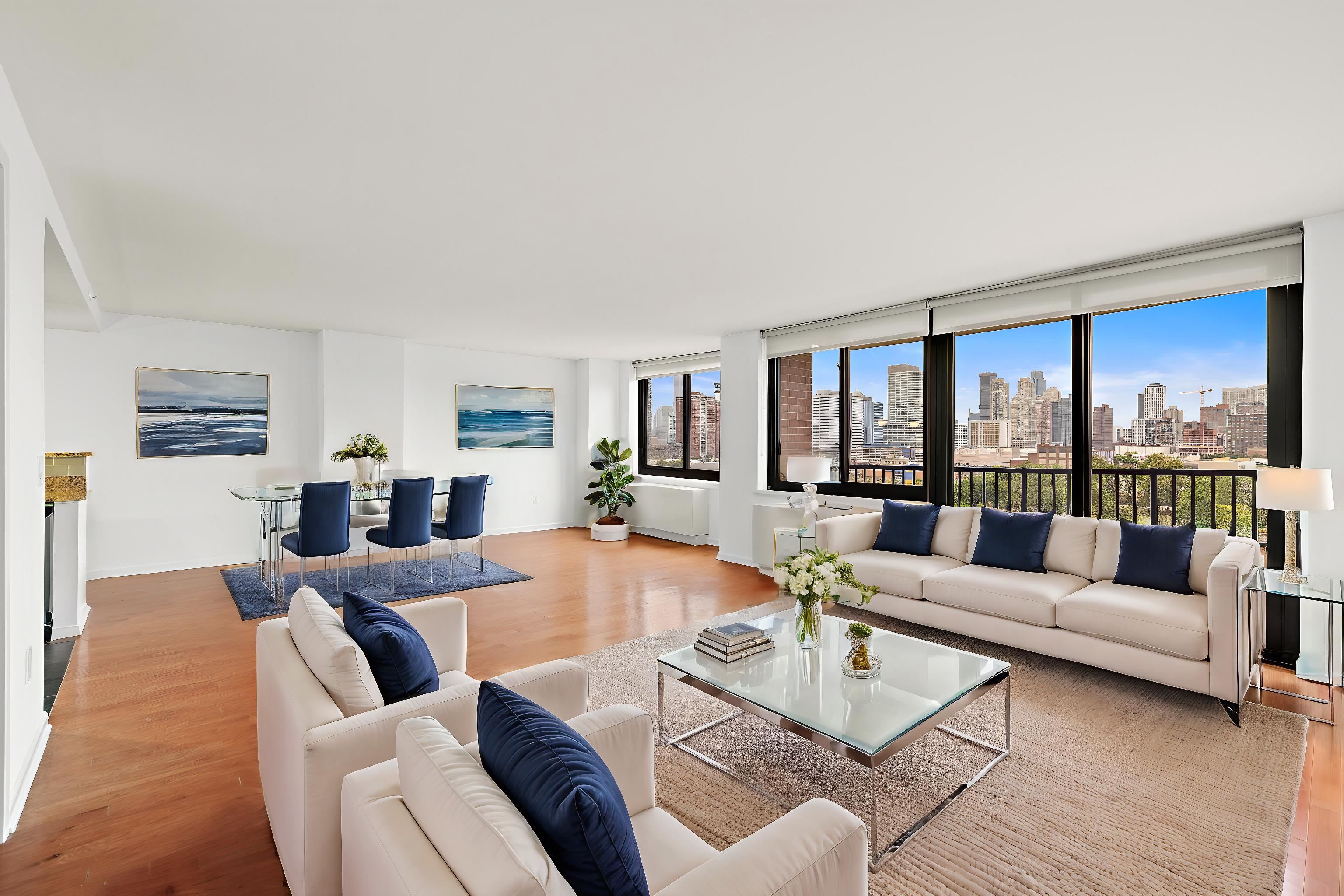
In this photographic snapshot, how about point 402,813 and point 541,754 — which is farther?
point 402,813

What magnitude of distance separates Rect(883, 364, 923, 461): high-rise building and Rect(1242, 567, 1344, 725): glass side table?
2485mm

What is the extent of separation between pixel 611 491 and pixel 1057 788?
639cm

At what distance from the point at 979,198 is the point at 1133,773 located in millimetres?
2438

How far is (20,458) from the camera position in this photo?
2258 mm

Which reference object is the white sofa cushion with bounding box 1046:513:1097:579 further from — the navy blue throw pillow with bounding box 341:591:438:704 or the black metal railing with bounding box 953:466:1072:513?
the navy blue throw pillow with bounding box 341:591:438:704

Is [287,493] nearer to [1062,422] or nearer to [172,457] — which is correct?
[172,457]

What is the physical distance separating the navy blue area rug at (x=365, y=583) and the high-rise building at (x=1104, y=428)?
15.1 ft

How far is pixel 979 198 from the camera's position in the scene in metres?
2.90

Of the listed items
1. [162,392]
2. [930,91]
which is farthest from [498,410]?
[930,91]

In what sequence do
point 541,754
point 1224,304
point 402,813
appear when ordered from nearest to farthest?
point 541,754, point 402,813, point 1224,304

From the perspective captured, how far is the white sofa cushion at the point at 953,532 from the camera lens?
4.39 meters

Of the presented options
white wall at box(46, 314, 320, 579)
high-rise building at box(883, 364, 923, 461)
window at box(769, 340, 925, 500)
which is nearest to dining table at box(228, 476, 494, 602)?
white wall at box(46, 314, 320, 579)

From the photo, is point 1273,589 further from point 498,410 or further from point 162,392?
point 162,392

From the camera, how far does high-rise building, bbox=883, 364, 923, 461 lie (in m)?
5.51
